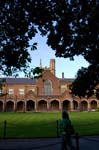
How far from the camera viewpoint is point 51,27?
529 inches

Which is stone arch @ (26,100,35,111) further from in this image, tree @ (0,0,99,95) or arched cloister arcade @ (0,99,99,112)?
tree @ (0,0,99,95)

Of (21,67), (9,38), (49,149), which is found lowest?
(49,149)

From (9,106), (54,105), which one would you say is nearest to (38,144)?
(54,105)

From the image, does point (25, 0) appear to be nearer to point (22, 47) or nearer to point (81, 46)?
point (22, 47)

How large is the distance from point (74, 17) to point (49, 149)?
5.92 meters

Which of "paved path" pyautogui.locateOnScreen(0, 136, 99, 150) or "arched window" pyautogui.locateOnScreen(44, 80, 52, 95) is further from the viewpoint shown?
"arched window" pyautogui.locateOnScreen(44, 80, 52, 95)

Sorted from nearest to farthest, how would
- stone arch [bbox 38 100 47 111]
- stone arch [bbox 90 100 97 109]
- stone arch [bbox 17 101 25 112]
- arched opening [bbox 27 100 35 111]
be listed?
stone arch [bbox 38 100 47 111], stone arch [bbox 17 101 25 112], arched opening [bbox 27 100 35 111], stone arch [bbox 90 100 97 109]

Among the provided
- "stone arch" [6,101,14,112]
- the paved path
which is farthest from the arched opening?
the paved path

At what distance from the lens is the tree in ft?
42.4

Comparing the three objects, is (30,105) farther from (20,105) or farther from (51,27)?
(51,27)

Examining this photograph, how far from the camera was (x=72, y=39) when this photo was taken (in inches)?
550

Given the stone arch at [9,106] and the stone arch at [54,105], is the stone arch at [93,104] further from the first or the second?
the stone arch at [9,106]

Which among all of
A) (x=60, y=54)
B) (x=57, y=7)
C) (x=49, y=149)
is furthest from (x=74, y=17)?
(x=49, y=149)

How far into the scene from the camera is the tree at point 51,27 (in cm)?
1291
